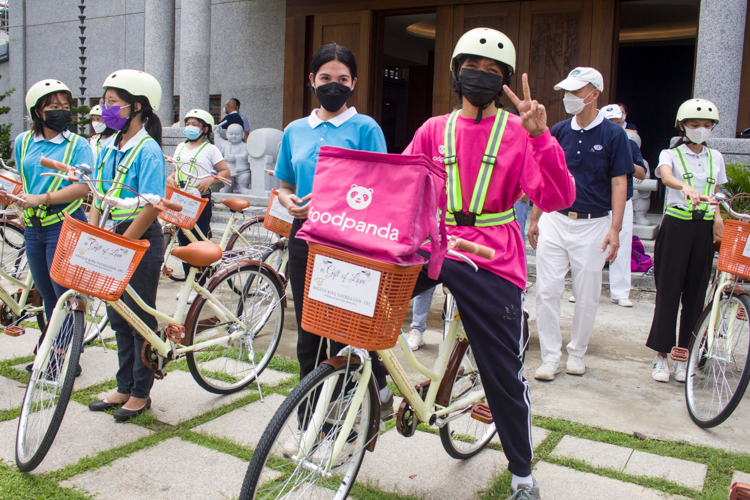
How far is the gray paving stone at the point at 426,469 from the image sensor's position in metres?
2.90

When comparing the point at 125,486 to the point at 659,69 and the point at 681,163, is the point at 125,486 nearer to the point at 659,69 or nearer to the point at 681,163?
the point at 681,163

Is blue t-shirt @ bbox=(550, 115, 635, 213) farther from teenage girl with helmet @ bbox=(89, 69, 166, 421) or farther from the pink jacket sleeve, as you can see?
teenage girl with helmet @ bbox=(89, 69, 166, 421)

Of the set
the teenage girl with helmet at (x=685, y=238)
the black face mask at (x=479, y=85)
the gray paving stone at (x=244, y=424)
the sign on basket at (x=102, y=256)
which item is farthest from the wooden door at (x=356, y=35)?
the black face mask at (x=479, y=85)

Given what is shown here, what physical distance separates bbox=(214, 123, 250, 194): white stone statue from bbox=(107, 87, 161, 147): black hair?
8135 mm

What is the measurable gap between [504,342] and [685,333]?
2.62 m

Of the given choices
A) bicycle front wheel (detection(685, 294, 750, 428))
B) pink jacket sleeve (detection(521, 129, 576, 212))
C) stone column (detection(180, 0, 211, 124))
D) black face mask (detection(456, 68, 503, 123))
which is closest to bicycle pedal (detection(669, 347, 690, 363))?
bicycle front wheel (detection(685, 294, 750, 428))

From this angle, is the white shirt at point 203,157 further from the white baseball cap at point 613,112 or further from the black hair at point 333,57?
the white baseball cap at point 613,112

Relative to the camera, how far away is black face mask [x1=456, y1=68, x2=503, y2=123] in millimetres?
2469

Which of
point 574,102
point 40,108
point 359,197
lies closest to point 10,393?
point 40,108

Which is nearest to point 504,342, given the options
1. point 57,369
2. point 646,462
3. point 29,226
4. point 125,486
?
point 646,462

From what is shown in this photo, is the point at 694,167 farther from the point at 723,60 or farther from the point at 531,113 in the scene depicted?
the point at 723,60

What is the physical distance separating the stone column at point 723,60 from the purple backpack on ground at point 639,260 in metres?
1.65

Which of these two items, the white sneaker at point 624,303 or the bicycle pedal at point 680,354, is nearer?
the bicycle pedal at point 680,354

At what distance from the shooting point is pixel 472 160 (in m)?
2.56
